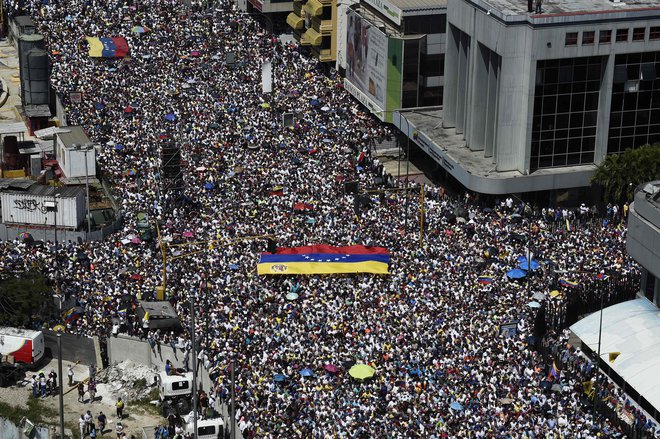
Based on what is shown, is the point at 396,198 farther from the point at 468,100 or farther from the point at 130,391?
the point at 130,391

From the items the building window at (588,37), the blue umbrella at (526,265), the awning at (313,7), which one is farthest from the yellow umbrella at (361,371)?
the awning at (313,7)

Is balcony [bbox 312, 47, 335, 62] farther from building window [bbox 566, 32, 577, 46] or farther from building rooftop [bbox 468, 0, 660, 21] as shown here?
building window [bbox 566, 32, 577, 46]

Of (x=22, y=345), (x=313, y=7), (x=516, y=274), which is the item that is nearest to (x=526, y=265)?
(x=516, y=274)

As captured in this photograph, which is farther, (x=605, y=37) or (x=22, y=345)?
(x=605, y=37)

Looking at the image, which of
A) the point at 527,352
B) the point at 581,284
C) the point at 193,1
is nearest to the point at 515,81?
the point at 581,284

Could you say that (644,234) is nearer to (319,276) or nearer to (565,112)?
(319,276)
